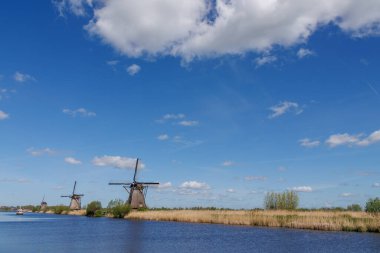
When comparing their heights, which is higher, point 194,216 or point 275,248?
point 194,216

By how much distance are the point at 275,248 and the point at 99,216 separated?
47.5 m

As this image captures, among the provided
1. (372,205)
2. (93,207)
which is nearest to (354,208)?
(372,205)

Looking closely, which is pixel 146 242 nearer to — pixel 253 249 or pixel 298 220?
pixel 253 249

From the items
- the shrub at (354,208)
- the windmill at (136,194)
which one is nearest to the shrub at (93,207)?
the windmill at (136,194)

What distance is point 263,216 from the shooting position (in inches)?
1571

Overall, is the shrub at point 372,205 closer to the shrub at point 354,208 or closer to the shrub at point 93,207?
the shrub at point 354,208

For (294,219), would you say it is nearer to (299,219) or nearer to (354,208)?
(299,219)

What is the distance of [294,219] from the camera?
35.7 metres

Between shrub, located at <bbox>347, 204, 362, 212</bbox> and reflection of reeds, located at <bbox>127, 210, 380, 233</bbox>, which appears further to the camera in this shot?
shrub, located at <bbox>347, 204, 362, 212</bbox>

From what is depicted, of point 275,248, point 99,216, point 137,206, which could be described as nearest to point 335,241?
point 275,248

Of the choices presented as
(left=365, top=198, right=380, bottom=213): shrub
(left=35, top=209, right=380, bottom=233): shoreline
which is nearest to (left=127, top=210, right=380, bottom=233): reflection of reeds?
(left=35, top=209, right=380, bottom=233): shoreline

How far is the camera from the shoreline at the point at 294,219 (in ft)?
103

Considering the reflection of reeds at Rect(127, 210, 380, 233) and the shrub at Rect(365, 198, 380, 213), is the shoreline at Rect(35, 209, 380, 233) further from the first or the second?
the shrub at Rect(365, 198, 380, 213)

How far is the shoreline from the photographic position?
103 feet
